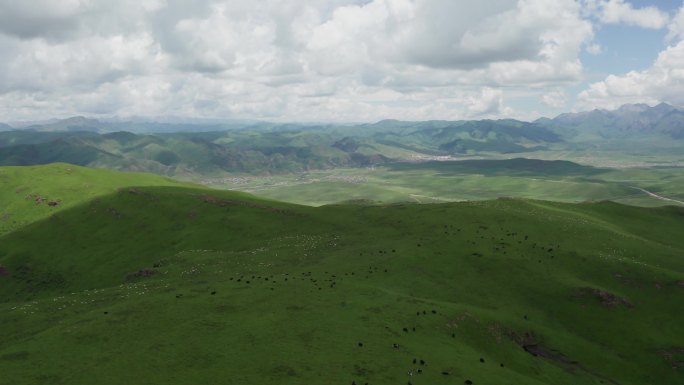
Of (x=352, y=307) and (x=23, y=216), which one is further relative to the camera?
(x=23, y=216)

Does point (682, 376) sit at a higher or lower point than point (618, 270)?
lower

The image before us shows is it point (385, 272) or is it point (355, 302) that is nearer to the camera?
point (355, 302)

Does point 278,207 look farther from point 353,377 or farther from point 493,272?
point 353,377

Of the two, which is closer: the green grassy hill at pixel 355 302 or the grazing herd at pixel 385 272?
the grazing herd at pixel 385 272

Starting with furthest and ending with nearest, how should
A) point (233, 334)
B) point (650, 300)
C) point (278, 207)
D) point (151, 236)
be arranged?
point (278, 207)
point (151, 236)
point (650, 300)
point (233, 334)

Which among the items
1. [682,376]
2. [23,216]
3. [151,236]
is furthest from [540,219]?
[23,216]

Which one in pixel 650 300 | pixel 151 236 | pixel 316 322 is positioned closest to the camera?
pixel 316 322

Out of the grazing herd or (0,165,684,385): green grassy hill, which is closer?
the grazing herd

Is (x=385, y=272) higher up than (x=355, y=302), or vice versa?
(x=355, y=302)
